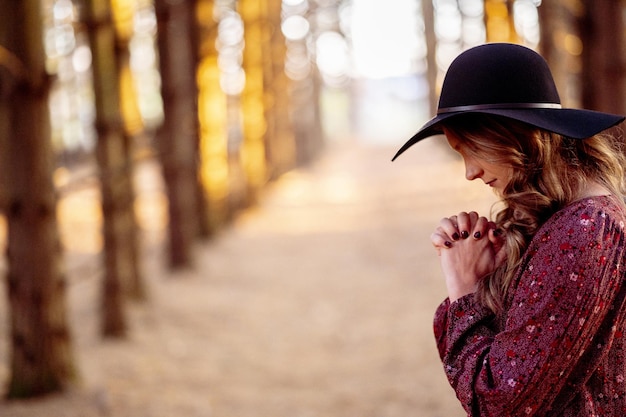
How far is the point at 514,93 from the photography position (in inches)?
70.6

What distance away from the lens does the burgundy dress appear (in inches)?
66.1

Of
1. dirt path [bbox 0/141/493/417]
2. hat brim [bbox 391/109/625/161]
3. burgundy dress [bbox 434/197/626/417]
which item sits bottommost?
dirt path [bbox 0/141/493/417]

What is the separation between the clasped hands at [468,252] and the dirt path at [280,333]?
3574mm

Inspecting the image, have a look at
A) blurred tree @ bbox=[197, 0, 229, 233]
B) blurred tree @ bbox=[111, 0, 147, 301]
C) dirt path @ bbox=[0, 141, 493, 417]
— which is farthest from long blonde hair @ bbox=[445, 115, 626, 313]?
blurred tree @ bbox=[197, 0, 229, 233]

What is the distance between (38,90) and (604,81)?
14.4ft

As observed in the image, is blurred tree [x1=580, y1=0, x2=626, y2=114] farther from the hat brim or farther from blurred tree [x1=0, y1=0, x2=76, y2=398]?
the hat brim

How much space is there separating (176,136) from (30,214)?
5.92 meters

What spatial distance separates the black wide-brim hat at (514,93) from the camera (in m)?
1.76

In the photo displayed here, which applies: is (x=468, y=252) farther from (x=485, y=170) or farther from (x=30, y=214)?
(x=30, y=214)

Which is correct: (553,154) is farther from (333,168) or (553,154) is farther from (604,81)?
(333,168)

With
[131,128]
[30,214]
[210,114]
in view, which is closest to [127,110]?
[131,128]

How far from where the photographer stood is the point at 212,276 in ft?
36.9

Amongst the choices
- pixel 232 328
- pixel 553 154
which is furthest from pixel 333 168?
pixel 553 154

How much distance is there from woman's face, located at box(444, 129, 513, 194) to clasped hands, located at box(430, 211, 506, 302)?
106 millimetres
